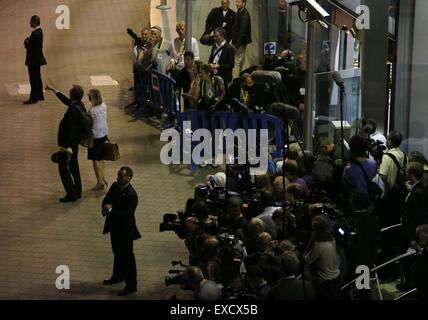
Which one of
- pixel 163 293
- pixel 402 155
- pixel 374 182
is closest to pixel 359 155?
pixel 374 182

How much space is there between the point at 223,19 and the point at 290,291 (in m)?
11.2

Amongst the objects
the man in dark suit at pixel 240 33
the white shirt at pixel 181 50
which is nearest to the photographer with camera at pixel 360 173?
the white shirt at pixel 181 50

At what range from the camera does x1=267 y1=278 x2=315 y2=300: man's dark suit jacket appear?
10.1 metres

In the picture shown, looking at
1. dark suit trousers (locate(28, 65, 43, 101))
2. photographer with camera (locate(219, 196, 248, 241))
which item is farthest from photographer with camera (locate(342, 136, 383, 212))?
dark suit trousers (locate(28, 65, 43, 101))

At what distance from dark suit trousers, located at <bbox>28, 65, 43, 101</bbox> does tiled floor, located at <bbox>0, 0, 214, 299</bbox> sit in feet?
0.70

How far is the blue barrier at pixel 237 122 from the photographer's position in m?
16.6

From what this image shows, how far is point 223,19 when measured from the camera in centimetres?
2058

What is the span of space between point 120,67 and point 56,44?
2277 mm

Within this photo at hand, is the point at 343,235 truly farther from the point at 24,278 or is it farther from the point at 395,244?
the point at 24,278

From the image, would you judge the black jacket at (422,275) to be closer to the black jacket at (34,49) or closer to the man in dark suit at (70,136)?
the man in dark suit at (70,136)

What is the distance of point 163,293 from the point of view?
41.6ft

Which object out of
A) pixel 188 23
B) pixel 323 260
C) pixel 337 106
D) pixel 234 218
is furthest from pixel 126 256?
pixel 188 23

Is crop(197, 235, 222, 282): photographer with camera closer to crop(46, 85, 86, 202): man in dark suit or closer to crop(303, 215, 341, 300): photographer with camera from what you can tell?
crop(303, 215, 341, 300): photographer with camera

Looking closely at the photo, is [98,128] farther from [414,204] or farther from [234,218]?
[414,204]
